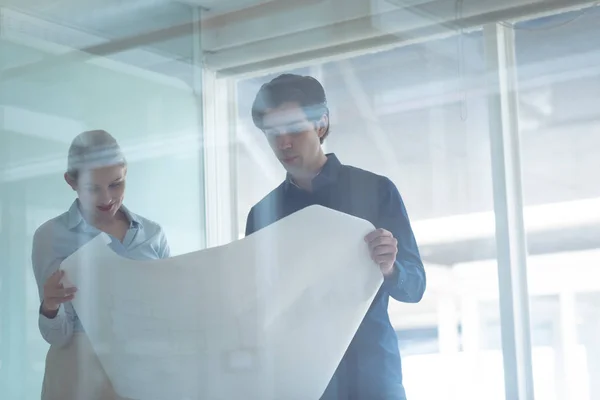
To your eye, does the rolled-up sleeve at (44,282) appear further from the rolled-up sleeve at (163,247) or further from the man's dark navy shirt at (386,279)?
the man's dark navy shirt at (386,279)

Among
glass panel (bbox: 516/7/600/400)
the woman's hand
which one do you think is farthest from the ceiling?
the woman's hand

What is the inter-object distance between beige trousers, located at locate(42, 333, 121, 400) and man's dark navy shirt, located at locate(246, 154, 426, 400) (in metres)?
0.21

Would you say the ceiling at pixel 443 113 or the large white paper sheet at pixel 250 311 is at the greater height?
the ceiling at pixel 443 113

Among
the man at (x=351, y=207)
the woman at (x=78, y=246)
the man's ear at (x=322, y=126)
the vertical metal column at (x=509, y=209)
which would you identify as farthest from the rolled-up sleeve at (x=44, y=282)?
the vertical metal column at (x=509, y=209)

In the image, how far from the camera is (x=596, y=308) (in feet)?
3.13

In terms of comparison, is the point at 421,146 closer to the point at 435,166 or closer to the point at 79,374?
the point at 435,166

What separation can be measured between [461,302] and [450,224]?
0.10m

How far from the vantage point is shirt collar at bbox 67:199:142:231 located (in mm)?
900

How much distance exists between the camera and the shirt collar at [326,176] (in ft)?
2.81

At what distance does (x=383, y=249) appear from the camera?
2.51 ft

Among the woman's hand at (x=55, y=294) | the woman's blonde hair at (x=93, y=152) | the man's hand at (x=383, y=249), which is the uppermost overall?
the woman's blonde hair at (x=93, y=152)

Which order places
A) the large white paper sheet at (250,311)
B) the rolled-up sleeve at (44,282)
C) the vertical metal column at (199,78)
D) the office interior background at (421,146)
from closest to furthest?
the large white paper sheet at (250,311) → the rolled-up sleeve at (44,282) → the office interior background at (421,146) → the vertical metal column at (199,78)

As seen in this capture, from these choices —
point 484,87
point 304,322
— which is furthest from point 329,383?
point 484,87

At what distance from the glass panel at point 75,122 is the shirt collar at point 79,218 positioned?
0.04 feet
